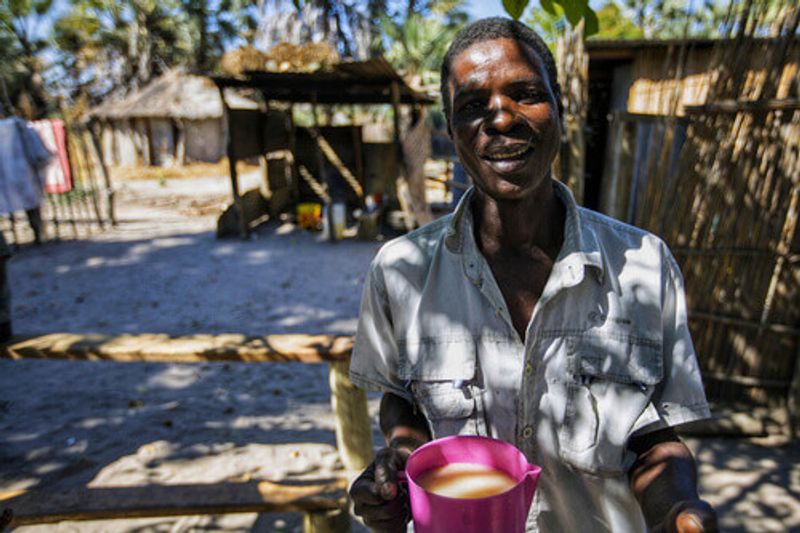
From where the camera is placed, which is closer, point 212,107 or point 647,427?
point 647,427

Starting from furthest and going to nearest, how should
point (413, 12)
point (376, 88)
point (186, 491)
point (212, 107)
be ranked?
point (413, 12), point (212, 107), point (376, 88), point (186, 491)

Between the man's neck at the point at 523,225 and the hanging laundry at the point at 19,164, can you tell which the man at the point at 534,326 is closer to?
the man's neck at the point at 523,225

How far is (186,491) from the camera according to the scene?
2.43m

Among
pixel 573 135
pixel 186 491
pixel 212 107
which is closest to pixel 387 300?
pixel 186 491

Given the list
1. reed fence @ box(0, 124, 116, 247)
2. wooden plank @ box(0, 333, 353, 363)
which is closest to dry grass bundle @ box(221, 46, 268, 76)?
reed fence @ box(0, 124, 116, 247)

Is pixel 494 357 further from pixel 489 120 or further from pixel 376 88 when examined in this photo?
pixel 376 88

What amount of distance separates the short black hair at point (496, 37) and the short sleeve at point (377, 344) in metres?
0.53

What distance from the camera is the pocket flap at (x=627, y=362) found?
1397 millimetres

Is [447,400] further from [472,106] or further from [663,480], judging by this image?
[472,106]

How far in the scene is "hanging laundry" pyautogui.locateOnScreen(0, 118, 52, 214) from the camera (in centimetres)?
882

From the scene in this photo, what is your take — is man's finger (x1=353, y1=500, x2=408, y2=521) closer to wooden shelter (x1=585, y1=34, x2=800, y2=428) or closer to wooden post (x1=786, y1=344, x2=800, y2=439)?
wooden shelter (x1=585, y1=34, x2=800, y2=428)

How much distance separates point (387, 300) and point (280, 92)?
441 inches

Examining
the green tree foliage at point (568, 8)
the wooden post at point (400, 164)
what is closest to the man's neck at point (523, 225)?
the green tree foliage at point (568, 8)

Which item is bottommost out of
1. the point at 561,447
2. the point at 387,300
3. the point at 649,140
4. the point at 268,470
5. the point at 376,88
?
the point at 268,470
